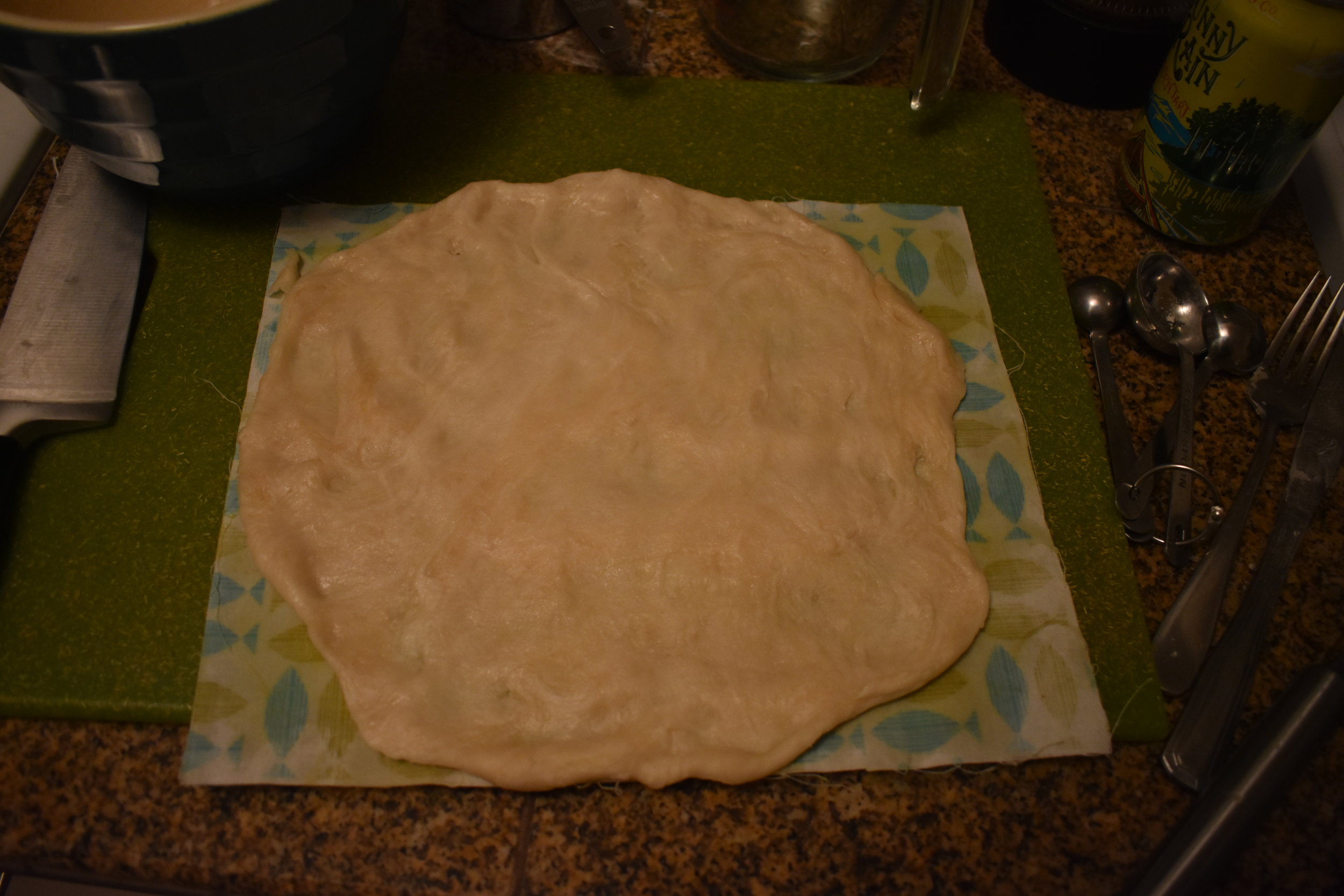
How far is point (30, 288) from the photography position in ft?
2.68

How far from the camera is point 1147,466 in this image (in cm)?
81

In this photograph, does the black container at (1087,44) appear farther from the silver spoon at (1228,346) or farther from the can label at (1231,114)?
the silver spoon at (1228,346)

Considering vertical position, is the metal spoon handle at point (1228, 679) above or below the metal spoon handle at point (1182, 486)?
below

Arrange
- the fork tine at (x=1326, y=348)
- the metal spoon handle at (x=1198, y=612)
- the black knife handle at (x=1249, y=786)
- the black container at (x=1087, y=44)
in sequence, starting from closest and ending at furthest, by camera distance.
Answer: the black knife handle at (x=1249, y=786), the metal spoon handle at (x=1198, y=612), the fork tine at (x=1326, y=348), the black container at (x=1087, y=44)

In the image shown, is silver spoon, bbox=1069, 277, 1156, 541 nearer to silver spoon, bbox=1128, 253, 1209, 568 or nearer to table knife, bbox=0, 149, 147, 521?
silver spoon, bbox=1128, 253, 1209, 568

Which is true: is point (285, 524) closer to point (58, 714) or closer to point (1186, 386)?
point (58, 714)

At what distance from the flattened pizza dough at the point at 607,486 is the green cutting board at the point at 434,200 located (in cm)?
10

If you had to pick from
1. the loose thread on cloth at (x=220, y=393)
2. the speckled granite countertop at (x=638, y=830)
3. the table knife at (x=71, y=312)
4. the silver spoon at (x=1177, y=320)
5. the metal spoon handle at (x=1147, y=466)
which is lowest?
the speckled granite countertop at (x=638, y=830)

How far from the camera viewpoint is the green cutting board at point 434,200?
2.32 ft

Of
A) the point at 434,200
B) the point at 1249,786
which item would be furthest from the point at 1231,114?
the point at 434,200

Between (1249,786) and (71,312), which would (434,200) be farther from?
(1249,786)

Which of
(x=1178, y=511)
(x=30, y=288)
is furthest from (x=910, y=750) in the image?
(x=30, y=288)

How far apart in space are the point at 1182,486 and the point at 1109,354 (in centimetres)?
18

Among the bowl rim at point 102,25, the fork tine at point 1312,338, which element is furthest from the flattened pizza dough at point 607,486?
the fork tine at point 1312,338
